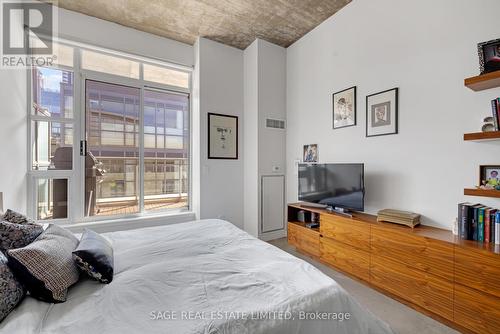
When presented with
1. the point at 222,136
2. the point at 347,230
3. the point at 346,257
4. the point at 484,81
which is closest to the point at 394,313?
the point at 346,257

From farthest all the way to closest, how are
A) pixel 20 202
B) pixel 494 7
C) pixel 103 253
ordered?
1. pixel 20 202
2. pixel 494 7
3. pixel 103 253

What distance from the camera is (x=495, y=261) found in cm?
145

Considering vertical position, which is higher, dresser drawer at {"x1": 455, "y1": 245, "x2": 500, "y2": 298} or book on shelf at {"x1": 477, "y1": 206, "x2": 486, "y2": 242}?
book on shelf at {"x1": 477, "y1": 206, "x2": 486, "y2": 242}

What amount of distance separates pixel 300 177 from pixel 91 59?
3.46 m

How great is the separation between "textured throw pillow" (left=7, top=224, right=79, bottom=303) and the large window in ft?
7.58

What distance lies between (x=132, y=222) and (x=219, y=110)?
222 centimetres

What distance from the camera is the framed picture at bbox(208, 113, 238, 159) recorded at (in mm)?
3688

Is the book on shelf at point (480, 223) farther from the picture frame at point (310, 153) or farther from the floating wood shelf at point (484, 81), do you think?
the picture frame at point (310, 153)

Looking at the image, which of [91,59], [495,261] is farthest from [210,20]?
[495,261]

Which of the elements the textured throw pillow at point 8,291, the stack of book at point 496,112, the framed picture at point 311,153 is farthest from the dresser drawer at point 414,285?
the textured throw pillow at point 8,291

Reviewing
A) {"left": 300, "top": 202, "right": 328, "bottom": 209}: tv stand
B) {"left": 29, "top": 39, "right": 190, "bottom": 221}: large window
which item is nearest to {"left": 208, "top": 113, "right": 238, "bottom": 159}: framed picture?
{"left": 29, "top": 39, "right": 190, "bottom": 221}: large window

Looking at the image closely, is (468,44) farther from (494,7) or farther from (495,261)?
(495,261)

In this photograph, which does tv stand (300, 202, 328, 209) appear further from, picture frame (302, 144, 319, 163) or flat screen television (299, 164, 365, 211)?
picture frame (302, 144, 319, 163)

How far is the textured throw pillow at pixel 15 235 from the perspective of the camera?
118 cm
